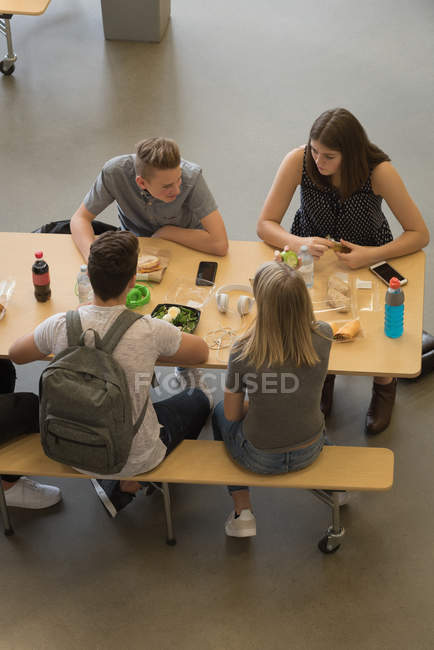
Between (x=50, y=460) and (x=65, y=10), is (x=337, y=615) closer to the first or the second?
(x=50, y=460)

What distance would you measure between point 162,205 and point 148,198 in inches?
2.8

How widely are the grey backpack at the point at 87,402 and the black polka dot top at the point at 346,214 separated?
1.29m

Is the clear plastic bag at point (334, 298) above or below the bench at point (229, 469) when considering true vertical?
Result: above

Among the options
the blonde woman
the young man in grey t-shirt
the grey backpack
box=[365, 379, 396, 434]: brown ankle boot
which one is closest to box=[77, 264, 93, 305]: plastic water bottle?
the young man in grey t-shirt

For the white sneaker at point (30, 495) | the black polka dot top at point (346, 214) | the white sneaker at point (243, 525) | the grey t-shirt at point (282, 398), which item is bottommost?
the white sneaker at point (243, 525)

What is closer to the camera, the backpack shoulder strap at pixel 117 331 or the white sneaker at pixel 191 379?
the backpack shoulder strap at pixel 117 331

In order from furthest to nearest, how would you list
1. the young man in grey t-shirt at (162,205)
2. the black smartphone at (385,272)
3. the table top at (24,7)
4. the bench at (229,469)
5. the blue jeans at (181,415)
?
the table top at (24,7)
the young man in grey t-shirt at (162,205)
the black smartphone at (385,272)
the blue jeans at (181,415)
the bench at (229,469)

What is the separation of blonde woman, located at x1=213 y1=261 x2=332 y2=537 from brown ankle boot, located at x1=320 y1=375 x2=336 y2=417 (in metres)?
0.71

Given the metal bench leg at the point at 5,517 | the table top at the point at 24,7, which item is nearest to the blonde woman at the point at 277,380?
the metal bench leg at the point at 5,517

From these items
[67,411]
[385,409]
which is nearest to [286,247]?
[385,409]

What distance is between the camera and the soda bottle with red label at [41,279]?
2.90 m

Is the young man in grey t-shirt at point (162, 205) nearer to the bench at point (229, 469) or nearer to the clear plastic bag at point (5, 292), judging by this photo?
the clear plastic bag at point (5, 292)

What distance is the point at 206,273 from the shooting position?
3127mm

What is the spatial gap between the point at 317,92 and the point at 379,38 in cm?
114
